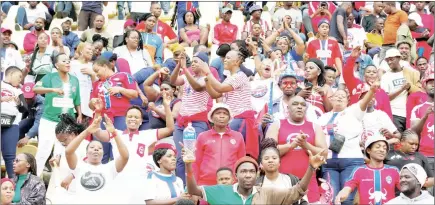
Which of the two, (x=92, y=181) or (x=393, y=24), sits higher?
(x=393, y=24)

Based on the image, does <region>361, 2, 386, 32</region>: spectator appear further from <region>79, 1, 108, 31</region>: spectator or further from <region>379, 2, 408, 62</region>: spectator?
<region>79, 1, 108, 31</region>: spectator

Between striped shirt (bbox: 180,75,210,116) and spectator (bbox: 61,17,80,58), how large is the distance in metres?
5.79

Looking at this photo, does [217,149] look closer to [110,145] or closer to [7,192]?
[110,145]

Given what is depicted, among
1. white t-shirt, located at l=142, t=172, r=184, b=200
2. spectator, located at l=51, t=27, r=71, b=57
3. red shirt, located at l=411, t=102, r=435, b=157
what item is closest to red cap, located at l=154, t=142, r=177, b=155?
white t-shirt, located at l=142, t=172, r=184, b=200

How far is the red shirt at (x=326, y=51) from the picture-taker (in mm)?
17984

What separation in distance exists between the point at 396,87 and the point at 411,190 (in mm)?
4838

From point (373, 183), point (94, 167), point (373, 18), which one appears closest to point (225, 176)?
point (94, 167)

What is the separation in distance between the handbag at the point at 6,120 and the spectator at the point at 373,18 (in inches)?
340

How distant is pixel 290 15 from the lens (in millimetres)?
21312

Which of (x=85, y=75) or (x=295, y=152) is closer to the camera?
(x=295, y=152)

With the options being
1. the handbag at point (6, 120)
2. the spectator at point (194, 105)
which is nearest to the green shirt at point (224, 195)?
the spectator at point (194, 105)

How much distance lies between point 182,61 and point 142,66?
268 centimetres

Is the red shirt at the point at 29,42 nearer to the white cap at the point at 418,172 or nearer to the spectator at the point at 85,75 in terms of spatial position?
the spectator at the point at 85,75

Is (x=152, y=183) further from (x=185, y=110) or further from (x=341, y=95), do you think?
(x=341, y=95)
